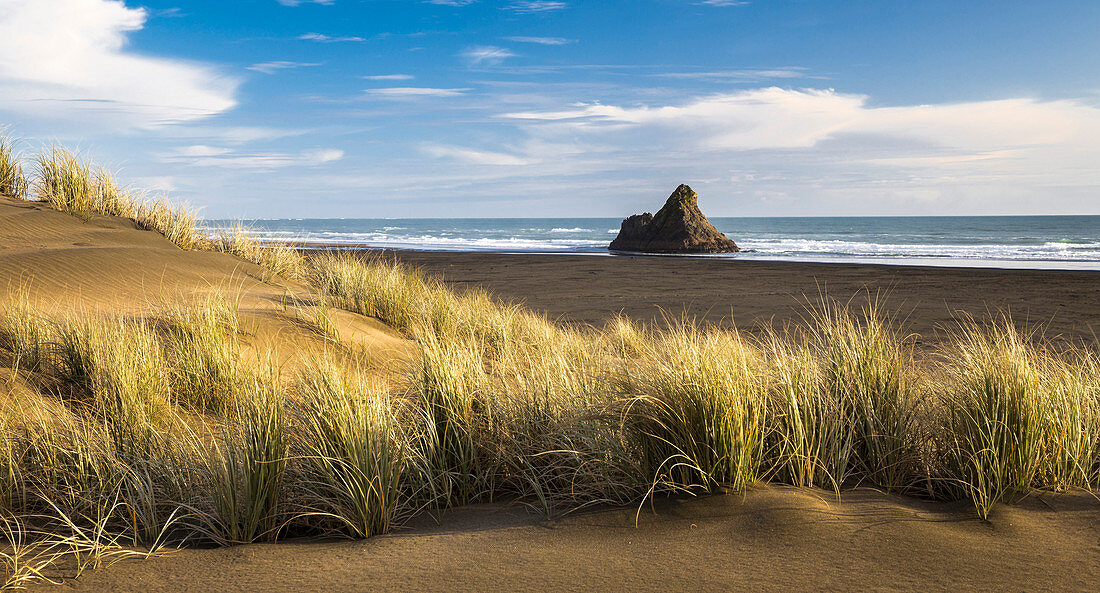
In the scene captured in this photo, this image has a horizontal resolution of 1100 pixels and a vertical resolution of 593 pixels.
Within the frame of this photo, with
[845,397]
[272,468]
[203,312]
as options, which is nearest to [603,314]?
[203,312]

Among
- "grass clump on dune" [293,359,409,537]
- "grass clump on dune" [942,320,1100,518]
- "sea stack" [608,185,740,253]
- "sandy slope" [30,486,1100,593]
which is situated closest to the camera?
"sandy slope" [30,486,1100,593]

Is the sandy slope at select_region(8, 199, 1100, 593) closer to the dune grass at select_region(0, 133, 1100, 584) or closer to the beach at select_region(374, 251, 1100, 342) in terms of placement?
the dune grass at select_region(0, 133, 1100, 584)

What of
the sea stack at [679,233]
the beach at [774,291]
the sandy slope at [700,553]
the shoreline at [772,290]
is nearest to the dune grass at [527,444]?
the sandy slope at [700,553]

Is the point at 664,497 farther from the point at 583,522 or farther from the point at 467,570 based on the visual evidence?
the point at 467,570

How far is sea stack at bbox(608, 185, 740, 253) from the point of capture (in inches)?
1181

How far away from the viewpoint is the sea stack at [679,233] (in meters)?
30.0

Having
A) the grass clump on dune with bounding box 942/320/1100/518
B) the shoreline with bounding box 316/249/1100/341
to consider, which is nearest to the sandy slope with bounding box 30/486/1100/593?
the grass clump on dune with bounding box 942/320/1100/518

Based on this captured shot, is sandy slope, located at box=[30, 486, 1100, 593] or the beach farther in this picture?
the beach

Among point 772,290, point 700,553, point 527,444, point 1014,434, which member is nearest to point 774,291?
point 772,290

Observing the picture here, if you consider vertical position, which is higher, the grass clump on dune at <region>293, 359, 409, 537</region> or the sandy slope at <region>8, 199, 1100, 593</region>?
the grass clump on dune at <region>293, 359, 409, 537</region>

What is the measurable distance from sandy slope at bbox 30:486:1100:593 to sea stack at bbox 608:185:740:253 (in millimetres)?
27698

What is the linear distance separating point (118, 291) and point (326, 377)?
4.95m

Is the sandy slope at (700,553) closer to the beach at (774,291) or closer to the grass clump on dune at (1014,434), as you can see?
the grass clump on dune at (1014,434)

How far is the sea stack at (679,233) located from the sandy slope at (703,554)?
27698 millimetres
